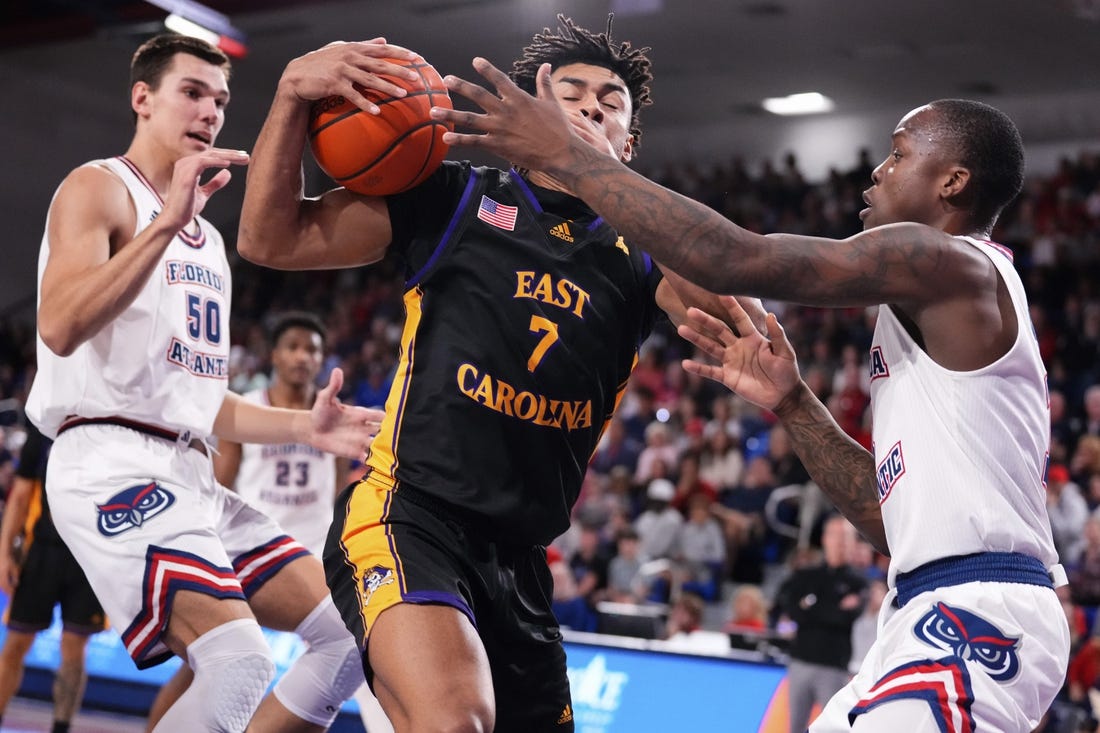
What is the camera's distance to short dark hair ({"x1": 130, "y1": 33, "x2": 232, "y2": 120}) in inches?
165

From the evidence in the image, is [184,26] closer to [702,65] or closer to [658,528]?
[702,65]

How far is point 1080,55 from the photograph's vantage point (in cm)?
1564

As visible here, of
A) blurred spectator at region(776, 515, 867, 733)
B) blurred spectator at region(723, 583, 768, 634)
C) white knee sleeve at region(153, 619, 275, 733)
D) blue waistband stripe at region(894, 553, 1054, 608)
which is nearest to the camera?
blue waistband stripe at region(894, 553, 1054, 608)

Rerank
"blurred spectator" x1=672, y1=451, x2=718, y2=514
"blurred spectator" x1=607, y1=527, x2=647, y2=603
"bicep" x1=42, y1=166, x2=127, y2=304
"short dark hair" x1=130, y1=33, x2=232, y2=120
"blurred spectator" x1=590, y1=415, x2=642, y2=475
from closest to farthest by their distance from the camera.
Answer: "bicep" x1=42, y1=166, x2=127, y2=304
"short dark hair" x1=130, y1=33, x2=232, y2=120
"blurred spectator" x1=607, y1=527, x2=647, y2=603
"blurred spectator" x1=672, y1=451, x2=718, y2=514
"blurred spectator" x1=590, y1=415, x2=642, y2=475

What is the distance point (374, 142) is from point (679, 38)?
1349cm

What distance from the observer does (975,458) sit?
8.71 ft

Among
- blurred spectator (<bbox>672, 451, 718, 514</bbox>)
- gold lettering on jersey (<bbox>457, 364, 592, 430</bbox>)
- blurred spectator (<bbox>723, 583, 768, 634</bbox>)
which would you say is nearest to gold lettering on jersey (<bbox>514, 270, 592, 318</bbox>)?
gold lettering on jersey (<bbox>457, 364, 592, 430</bbox>)

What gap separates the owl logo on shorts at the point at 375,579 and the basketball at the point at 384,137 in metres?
0.95

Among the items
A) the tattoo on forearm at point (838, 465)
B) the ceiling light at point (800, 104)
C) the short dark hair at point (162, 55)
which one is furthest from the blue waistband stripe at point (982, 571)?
the ceiling light at point (800, 104)

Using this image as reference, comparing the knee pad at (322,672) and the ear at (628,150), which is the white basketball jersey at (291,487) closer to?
the knee pad at (322,672)

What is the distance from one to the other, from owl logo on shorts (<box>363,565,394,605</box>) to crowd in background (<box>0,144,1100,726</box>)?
5995 mm

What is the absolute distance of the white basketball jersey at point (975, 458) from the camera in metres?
2.63

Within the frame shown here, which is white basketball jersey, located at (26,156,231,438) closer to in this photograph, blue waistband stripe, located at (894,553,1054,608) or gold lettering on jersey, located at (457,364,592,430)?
gold lettering on jersey, located at (457,364,592,430)

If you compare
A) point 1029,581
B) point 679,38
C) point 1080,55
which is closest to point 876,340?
point 1029,581
